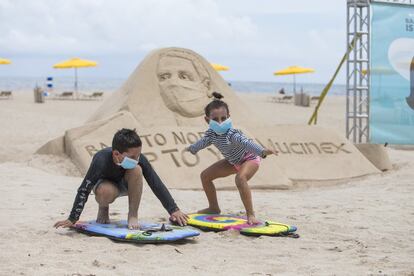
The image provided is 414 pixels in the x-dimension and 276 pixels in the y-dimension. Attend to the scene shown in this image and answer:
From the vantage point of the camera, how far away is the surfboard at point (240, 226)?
182 inches

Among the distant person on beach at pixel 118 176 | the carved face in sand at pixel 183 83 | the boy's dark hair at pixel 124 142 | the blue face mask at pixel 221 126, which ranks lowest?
the distant person on beach at pixel 118 176

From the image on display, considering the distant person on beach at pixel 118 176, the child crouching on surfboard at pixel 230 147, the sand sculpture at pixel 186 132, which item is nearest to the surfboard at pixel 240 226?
Result: the child crouching on surfboard at pixel 230 147

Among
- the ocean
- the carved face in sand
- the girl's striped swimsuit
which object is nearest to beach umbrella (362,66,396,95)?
the carved face in sand

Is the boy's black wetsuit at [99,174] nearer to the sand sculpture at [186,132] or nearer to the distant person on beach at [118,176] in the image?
the distant person on beach at [118,176]

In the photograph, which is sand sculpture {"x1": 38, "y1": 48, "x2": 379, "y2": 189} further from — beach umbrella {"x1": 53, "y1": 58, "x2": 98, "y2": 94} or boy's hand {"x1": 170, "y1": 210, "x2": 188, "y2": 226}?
beach umbrella {"x1": 53, "y1": 58, "x2": 98, "y2": 94}

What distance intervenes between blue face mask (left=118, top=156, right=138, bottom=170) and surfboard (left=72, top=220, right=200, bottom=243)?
16.9 inches

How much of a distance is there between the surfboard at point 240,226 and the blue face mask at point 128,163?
83cm

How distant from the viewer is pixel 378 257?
159 inches

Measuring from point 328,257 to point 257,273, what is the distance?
2.21ft

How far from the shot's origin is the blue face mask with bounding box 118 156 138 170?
428 centimetres

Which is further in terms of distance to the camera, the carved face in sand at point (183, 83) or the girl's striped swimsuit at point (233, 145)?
the carved face in sand at point (183, 83)

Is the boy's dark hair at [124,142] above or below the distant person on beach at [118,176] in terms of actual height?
above

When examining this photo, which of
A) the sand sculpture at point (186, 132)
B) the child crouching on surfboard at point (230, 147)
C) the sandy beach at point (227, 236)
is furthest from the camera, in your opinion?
the sand sculpture at point (186, 132)

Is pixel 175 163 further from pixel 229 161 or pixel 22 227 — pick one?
pixel 22 227
